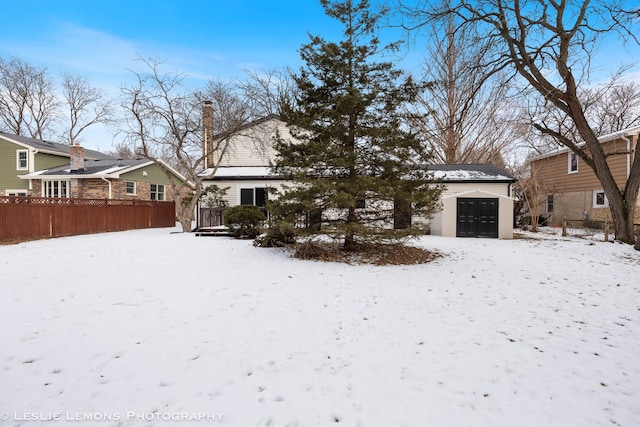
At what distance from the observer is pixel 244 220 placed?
480 inches

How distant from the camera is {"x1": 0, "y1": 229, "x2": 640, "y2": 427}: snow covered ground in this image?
2.36 metres

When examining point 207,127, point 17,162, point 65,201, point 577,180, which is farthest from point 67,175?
point 577,180

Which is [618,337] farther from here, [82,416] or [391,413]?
[82,416]

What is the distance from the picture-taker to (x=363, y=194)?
8211 mm

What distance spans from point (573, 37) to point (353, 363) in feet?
46.2

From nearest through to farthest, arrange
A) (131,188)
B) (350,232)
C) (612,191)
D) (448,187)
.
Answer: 1. (350,232)
2. (612,191)
3. (448,187)
4. (131,188)

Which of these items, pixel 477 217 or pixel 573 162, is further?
pixel 573 162

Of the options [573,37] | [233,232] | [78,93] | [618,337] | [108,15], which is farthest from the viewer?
[78,93]

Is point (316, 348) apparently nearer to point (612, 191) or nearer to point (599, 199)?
point (612, 191)

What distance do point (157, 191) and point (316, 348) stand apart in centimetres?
2239

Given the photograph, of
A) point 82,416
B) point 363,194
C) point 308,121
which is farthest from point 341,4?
point 82,416

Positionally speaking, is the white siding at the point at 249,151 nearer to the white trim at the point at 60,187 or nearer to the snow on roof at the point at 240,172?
the snow on roof at the point at 240,172

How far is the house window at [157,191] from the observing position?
21.8 m

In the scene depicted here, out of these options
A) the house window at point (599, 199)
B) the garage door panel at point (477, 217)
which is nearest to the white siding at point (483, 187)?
the garage door panel at point (477, 217)
